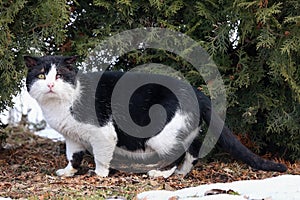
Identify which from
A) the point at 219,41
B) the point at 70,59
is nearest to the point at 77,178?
the point at 70,59

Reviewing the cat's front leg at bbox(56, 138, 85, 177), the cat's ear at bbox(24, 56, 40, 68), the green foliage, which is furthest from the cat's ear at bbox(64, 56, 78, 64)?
the cat's front leg at bbox(56, 138, 85, 177)

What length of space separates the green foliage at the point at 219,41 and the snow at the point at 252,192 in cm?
129

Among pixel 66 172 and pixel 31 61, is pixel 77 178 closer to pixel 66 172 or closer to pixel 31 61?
pixel 66 172

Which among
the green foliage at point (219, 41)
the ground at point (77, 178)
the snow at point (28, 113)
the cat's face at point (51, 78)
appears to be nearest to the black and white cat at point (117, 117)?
the cat's face at point (51, 78)

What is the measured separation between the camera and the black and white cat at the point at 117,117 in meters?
4.74

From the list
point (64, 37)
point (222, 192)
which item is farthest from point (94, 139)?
point (222, 192)

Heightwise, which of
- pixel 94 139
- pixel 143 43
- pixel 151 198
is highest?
pixel 143 43

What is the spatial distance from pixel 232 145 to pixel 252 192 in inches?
39.8

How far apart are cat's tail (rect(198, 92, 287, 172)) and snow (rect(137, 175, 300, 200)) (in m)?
0.56

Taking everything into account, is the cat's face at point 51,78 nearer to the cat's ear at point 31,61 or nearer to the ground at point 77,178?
the cat's ear at point 31,61

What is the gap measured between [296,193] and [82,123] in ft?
→ 6.48

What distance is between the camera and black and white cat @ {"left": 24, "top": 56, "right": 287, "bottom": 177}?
474 centimetres

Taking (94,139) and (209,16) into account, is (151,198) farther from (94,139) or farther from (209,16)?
(209,16)

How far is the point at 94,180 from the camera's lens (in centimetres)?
473
